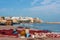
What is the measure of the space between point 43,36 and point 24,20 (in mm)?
75952

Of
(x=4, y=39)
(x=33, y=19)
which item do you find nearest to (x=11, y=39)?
(x=4, y=39)

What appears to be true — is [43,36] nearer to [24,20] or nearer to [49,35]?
[49,35]

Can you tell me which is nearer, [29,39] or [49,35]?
[29,39]

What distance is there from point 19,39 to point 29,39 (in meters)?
0.64

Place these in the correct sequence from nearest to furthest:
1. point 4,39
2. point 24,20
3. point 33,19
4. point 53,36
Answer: point 4,39 → point 53,36 → point 24,20 → point 33,19

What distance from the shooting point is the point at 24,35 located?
1592 cm

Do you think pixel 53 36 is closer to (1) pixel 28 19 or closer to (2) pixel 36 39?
(2) pixel 36 39

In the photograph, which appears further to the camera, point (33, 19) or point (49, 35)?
point (33, 19)

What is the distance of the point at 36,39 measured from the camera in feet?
46.5

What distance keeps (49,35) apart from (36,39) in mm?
1718

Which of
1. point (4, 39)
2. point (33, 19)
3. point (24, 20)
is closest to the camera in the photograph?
point (4, 39)

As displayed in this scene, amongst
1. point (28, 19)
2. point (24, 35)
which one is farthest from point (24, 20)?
point (24, 35)

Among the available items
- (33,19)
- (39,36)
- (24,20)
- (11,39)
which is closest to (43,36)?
(39,36)

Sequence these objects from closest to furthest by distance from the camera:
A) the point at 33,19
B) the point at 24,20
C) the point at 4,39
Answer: the point at 4,39 → the point at 24,20 → the point at 33,19
